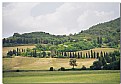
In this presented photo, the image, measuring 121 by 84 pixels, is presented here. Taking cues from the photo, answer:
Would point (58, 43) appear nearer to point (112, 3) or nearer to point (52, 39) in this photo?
point (52, 39)

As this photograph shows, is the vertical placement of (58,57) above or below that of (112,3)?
below

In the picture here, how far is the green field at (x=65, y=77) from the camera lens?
11.0m

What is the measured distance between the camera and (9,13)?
11031 millimetres

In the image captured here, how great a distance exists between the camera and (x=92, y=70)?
1104cm

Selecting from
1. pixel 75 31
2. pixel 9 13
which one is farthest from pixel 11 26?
pixel 75 31

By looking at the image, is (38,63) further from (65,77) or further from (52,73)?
(65,77)

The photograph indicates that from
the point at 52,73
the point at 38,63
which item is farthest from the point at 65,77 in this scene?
the point at 38,63

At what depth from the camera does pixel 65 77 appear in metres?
11.0

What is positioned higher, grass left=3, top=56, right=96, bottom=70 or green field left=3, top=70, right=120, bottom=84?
grass left=3, top=56, right=96, bottom=70

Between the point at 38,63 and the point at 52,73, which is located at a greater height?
the point at 38,63

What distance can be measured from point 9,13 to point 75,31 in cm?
98

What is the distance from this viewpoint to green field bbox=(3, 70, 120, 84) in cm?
1099

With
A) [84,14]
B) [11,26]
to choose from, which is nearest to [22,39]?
[11,26]

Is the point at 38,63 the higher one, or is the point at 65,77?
the point at 38,63
